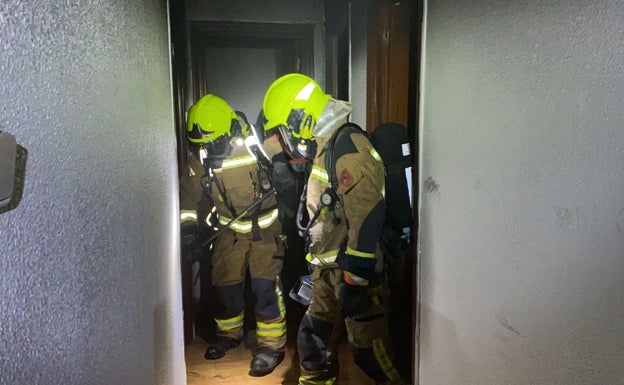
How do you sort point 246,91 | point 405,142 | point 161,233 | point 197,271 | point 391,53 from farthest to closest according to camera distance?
point 246,91, point 197,271, point 391,53, point 405,142, point 161,233

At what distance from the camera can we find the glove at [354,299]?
2311 millimetres

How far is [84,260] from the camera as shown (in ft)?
2.52

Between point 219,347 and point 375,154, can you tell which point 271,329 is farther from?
point 375,154

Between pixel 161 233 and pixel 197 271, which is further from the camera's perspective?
pixel 197 271

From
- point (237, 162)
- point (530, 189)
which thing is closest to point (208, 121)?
point (237, 162)

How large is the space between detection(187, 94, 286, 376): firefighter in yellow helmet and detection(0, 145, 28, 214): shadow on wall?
2462mm

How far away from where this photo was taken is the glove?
2.31 meters

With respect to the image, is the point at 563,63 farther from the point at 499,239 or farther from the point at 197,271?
the point at 197,271

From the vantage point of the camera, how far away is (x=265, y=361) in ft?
9.73

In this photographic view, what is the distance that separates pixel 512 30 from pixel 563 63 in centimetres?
22

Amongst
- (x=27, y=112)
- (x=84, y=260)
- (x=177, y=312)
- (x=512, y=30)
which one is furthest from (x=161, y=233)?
(x=512, y=30)

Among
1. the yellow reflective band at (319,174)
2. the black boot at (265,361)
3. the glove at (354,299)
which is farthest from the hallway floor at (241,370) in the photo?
the yellow reflective band at (319,174)

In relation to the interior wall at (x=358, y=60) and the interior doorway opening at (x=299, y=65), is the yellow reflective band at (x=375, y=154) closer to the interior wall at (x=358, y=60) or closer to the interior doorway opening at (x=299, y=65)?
the interior doorway opening at (x=299, y=65)

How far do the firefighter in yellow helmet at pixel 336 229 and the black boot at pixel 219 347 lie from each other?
764 millimetres
